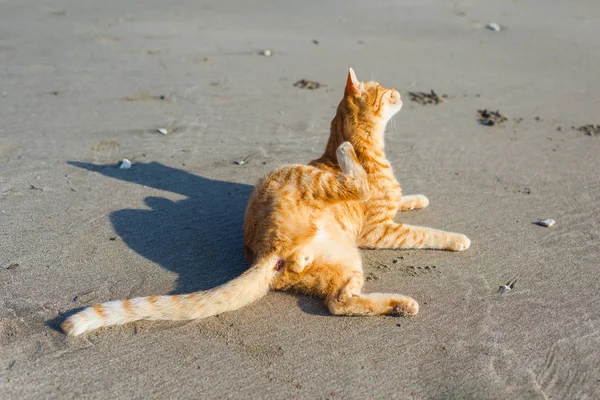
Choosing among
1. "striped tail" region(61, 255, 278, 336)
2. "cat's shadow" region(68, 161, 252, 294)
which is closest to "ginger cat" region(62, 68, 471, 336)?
"striped tail" region(61, 255, 278, 336)

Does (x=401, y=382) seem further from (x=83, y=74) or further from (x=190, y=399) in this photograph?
(x=83, y=74)

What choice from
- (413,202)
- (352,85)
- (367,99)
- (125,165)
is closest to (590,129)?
(413,202)

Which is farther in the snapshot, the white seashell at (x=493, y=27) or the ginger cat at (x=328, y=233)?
the white seashell at (x=493, y=27)

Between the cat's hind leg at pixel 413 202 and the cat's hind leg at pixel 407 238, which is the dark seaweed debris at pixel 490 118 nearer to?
the cat's hind leg at pixel 413 202

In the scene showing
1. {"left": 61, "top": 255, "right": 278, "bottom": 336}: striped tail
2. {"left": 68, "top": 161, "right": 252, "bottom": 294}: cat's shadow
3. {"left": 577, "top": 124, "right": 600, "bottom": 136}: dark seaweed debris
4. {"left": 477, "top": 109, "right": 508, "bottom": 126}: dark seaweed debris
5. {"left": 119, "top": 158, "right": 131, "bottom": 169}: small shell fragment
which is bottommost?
{"left": 68, "top": 161, "right": 252, "bottom": 294}: cat's shadow

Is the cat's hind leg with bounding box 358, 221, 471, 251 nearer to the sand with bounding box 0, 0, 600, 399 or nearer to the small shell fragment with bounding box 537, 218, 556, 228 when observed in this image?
the sand with bounding box 0, 0, 600, 399

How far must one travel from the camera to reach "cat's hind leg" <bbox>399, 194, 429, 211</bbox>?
4988 millimetres

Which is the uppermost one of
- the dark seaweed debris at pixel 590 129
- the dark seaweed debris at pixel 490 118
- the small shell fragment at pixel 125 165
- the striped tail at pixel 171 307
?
the dark seaweed debris at pixel 590 129

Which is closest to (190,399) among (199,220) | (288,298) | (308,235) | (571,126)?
(288,298)

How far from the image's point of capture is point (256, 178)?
5.49m

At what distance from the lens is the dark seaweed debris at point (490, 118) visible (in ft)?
22.5

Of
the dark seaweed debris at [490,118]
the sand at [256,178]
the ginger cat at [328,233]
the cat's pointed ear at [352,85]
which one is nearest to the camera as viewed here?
the sand at [256,178]

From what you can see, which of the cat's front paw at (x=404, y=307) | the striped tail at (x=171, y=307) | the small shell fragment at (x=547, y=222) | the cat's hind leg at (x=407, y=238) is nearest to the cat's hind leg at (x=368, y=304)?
the cat's front paw at (x=404, y=307)

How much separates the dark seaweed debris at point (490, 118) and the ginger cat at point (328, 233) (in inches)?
101
